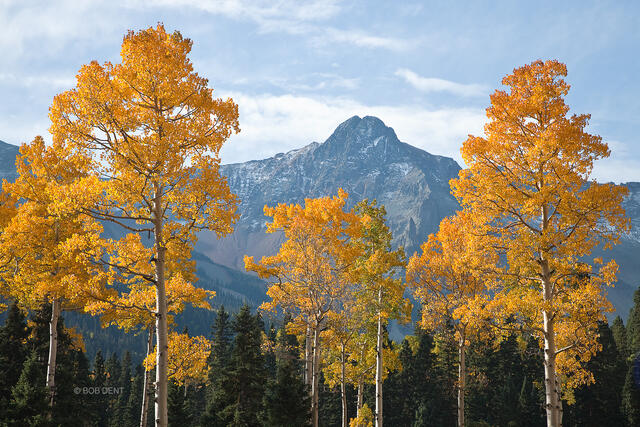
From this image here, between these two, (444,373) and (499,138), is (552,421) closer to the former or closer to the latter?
(499,138)

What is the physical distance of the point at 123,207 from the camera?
10.7 meters

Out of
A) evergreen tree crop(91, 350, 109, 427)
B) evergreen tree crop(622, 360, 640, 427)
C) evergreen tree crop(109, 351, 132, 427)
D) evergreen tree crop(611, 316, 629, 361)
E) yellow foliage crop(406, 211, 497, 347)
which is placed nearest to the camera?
yellow foliage crop(406, 211, 497, 347)

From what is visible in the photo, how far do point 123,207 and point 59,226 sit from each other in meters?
7.32

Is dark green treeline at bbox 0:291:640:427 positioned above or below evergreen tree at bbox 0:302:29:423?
below

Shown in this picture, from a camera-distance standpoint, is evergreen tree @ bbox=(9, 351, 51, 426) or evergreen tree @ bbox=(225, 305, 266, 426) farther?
evergreen tree @ bbox=(225, 305, 266, 426)

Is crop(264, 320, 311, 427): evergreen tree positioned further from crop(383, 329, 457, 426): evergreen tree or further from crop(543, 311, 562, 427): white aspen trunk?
crop(383, 329, 457, 426): evergreen tree

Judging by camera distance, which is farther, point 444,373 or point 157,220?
point 444,373

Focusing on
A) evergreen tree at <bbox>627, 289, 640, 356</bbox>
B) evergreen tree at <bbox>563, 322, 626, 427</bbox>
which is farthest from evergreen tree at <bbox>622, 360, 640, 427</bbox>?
evergreen tree at <bbox>627, 289, 640, 356</bbox>

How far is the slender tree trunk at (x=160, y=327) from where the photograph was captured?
1026 centimetres

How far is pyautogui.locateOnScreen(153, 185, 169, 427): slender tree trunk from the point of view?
404 inches

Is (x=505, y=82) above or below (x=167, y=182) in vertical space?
above

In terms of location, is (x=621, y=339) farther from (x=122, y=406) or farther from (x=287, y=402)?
(x=122, y=406)

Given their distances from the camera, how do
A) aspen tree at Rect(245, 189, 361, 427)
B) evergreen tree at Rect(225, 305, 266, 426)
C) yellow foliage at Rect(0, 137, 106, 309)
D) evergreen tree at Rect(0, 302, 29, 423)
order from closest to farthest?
1. yellow foliage at Rect(0, 137, 106, 309)
2. aspen tree at Rect(245, 189, 361, 427)
3. evergreen tree at Rect(0, 302, 29, 423)
4. evergreen tree at Rect(225, 305, 266, 426)

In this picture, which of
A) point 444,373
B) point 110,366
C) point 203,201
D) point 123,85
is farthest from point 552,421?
point 110,366
